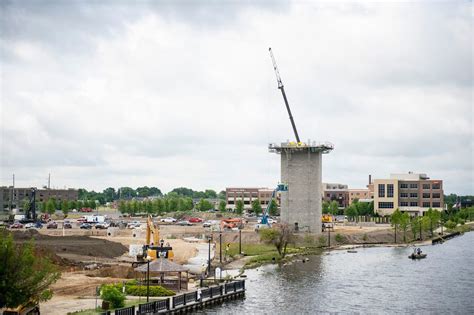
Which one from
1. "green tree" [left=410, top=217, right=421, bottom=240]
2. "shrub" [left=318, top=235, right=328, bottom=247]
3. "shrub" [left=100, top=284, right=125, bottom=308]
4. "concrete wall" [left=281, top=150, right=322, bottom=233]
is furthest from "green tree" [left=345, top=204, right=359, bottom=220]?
"shrub" [left=100, top=284, right=125, bottom=308]

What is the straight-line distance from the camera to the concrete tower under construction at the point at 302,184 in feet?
420

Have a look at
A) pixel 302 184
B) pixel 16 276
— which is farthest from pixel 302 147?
pixel 16 276

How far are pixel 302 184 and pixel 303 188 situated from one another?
2.61 ft

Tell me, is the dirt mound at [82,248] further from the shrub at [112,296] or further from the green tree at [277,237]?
the shrub at [112,296]

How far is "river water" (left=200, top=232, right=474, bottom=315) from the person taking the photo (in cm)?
5797

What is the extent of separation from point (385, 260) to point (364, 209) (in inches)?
4012

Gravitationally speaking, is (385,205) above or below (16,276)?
above

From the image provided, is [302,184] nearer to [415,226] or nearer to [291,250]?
[291,250]

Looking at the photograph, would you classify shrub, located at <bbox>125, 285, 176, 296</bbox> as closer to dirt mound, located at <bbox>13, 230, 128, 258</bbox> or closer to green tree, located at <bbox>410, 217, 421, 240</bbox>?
dirt mound, located at <bbox>13, 230, 128, 258</bbox>

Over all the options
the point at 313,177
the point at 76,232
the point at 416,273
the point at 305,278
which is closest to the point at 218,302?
the point at 305,278

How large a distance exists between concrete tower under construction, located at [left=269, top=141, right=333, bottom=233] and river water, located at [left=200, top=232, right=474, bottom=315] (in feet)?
75.3

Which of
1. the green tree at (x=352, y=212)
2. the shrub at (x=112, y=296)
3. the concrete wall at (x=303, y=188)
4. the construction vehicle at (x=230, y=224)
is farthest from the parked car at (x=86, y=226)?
the shrub at (x=112, y=296)

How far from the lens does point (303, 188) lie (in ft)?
420

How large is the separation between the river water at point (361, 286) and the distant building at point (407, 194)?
90360 millimetres
